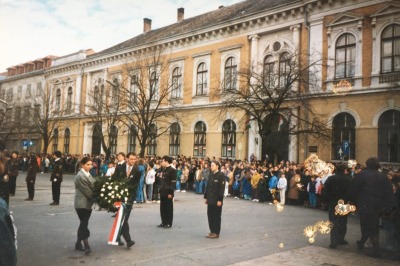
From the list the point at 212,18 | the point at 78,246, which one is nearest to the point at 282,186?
the point at 78,246

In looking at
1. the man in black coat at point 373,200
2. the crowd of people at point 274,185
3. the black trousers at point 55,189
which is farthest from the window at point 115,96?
the man in black coat at point 373,200

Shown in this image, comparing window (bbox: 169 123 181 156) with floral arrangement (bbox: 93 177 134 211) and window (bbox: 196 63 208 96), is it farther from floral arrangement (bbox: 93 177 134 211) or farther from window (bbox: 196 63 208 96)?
floral arrangement (bbox: 93 177 134 211)

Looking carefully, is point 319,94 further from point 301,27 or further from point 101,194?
point 101,194

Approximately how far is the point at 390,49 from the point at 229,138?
12.3 metres

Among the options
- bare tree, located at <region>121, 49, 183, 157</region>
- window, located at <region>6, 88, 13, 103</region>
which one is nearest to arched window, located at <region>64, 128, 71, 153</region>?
window, located at <region>6, 88, 13, 103</region>

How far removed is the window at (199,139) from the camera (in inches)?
1210

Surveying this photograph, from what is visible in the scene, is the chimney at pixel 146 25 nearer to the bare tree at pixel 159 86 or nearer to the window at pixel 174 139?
the bare tree at pixel 159 86

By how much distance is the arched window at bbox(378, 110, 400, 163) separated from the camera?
21.0 m

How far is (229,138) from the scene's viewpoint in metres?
29.1

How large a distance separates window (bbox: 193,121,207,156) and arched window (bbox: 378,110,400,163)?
1327 centimetres

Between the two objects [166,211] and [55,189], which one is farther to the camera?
[55,189]

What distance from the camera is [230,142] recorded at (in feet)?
94.9

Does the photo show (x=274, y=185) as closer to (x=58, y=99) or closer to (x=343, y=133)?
(x=343, y=133)

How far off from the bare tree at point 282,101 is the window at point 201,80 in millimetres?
4843
